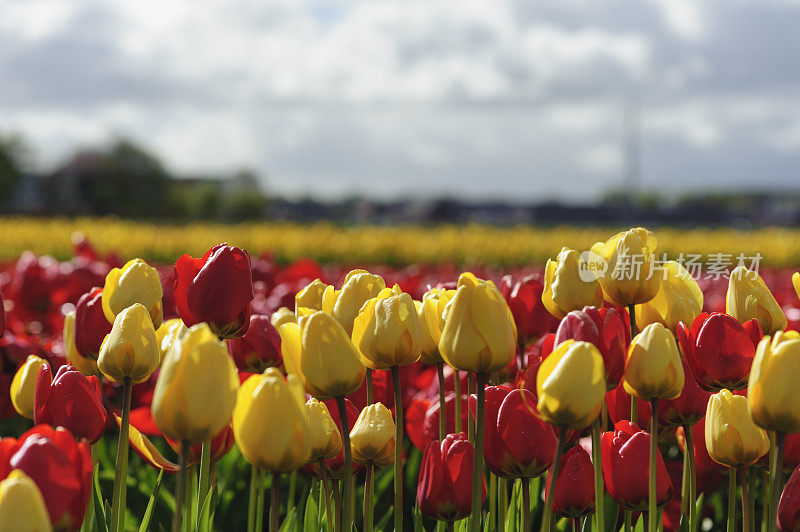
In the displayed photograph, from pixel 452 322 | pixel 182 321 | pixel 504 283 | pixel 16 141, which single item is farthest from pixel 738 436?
pixel 16 141

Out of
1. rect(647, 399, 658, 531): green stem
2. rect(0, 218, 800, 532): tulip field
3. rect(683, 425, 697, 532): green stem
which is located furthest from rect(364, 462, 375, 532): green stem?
rect(683, 425, 697, 532): green stem

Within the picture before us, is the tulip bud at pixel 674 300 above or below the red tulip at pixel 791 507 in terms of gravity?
above

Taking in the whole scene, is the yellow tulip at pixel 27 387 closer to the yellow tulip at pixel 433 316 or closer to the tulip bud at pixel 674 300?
the yellow tulip at pixel 433 316

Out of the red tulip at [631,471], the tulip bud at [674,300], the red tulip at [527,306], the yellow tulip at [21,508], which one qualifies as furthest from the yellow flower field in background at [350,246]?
the yellow tulip at [21,508]

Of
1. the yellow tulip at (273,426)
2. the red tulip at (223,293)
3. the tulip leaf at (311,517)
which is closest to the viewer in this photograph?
the yellow tulip at (273,426)

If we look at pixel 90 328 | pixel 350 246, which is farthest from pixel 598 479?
pixel 350 246

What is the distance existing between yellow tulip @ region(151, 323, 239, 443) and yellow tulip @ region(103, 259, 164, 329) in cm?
54

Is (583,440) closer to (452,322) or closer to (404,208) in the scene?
(452,322)

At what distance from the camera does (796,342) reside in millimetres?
986

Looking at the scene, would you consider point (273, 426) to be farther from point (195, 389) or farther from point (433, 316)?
point (433, 316)

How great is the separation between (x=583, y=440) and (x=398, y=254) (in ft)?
38.4

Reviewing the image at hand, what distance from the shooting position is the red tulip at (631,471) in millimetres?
1278

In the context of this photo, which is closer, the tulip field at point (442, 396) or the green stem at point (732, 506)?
the tulip field at point (442, 396)

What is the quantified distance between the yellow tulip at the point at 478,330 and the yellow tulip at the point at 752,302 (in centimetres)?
60
